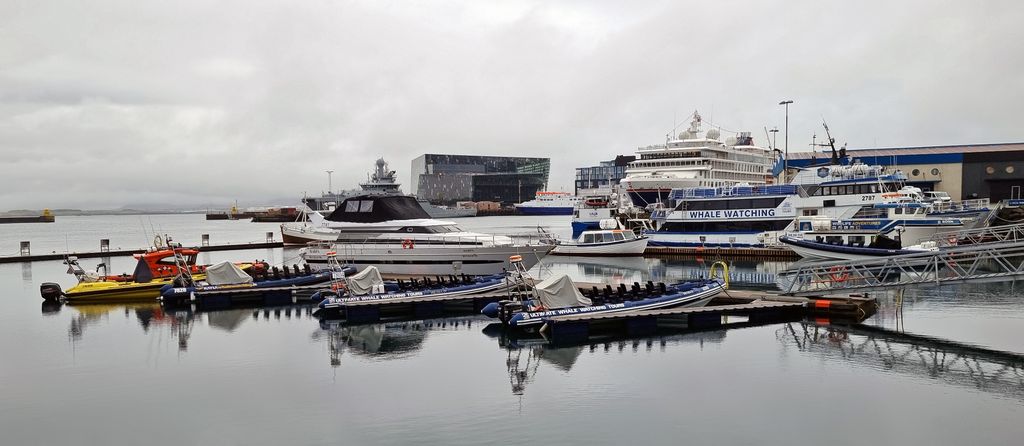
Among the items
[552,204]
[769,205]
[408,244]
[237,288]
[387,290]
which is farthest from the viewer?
[552,204]

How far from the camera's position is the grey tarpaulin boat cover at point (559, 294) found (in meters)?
23.4

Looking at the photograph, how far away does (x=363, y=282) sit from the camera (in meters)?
28.9

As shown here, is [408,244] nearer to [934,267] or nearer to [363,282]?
[363,282]

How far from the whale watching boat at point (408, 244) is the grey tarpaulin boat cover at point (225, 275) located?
7.14 meters

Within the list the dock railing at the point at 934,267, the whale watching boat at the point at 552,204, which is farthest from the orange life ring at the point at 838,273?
the whale watching boat at the point at 552,204

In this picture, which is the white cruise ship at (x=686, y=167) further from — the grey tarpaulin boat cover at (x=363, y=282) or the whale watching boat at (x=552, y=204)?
the whale watching boat at (x=552, y=204)

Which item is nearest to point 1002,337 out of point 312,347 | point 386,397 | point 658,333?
point 658,333

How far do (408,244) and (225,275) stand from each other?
372 inches

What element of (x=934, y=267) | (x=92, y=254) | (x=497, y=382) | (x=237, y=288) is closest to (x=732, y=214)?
(x=934, y=267)

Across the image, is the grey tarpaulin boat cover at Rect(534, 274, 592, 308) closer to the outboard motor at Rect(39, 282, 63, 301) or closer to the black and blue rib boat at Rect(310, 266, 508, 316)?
the black and blue rib boat at Rect(310, 266, 508, 316)

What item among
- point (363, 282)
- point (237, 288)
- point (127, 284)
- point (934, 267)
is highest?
point (934, 267)

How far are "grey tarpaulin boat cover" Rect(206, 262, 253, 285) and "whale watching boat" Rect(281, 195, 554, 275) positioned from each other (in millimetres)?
7141

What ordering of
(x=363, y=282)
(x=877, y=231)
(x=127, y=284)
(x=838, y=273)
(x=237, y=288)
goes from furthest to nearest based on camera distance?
(x=877, y=231), (x=127, y=284), (x=237, y=288), (x=363, y=282), (x=838, y=273)

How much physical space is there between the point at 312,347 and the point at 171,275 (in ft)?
48.7
